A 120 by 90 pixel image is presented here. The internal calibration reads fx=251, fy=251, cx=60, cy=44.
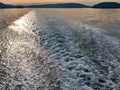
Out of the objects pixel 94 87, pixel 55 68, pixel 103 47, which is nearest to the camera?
pixel 94 87

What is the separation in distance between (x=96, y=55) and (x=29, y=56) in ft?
12.5

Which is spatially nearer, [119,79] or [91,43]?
[119,79]

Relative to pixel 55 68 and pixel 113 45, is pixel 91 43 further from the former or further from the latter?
pixel 55 68

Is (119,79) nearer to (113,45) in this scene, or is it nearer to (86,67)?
(86,67)

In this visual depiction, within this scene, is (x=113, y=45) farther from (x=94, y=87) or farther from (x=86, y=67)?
(x=94, y=87)

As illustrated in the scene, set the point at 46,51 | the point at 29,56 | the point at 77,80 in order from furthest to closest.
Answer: the point at 46,51 < the point at 29,56 < the point at 77,80

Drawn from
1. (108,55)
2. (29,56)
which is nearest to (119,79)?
(108,55)

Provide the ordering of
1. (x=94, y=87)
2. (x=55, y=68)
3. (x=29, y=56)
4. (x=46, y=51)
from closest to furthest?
(x=94, y=87) → (x=55, y=68) → (x=29, y=56) → (x=46, y=51)

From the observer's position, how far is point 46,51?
50.6 ft

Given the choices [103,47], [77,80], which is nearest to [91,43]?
[103,47]

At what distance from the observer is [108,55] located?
14.3 meters

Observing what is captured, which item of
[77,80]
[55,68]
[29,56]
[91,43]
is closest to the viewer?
[77,80]

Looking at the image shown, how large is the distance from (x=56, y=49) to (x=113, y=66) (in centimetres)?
471

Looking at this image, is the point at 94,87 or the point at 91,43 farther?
the point at 91,43
